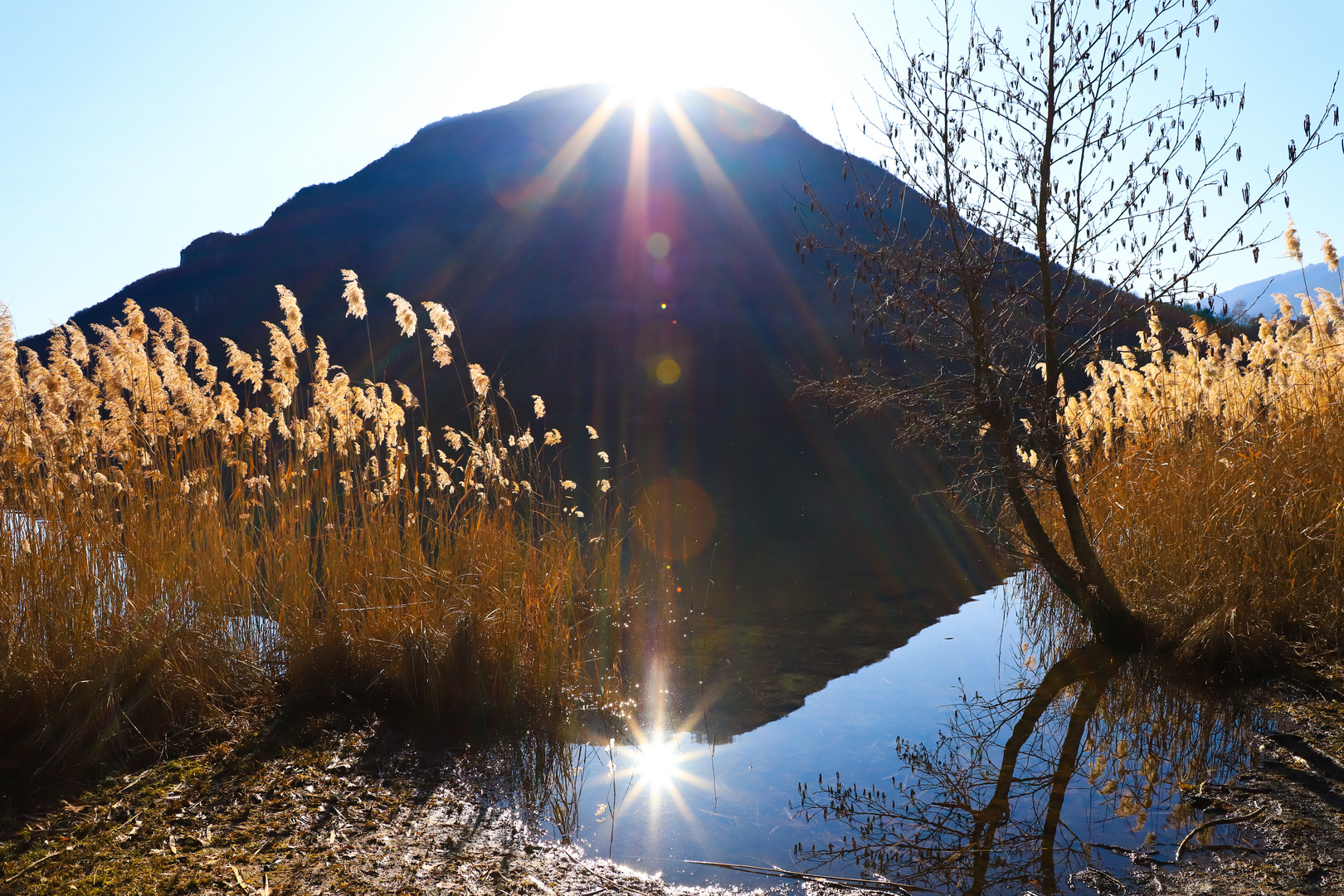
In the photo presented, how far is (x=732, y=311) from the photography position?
39.9m

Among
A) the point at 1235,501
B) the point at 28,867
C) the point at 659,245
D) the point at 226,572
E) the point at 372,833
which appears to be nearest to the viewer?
the point at 28,867

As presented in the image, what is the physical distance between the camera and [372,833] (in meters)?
2.61

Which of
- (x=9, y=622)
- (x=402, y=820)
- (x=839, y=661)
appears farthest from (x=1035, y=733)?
(x=9, y=622)

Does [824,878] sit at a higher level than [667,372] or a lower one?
lower

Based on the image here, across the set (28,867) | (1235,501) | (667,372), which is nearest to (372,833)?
(28,867)

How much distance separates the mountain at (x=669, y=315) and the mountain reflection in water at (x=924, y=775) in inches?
14.2

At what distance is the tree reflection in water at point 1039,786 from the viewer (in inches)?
101

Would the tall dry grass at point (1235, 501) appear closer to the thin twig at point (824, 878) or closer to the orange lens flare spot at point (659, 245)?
the thin twig at point (824, 878)

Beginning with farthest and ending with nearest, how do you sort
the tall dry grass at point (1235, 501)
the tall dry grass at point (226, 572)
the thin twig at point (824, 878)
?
the tall dry grass at point (1235, 501) < the tall dry grass at point (226, 572) < the thin twig at point (824, 878)

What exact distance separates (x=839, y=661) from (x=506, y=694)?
2.19 meters

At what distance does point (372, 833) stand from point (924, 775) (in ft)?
6.83

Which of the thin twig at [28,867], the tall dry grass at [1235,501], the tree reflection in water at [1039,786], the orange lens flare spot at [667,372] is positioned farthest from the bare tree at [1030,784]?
the orange lens flare spot at [667,372]

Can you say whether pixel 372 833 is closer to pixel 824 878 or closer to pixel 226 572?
pixel 824 878

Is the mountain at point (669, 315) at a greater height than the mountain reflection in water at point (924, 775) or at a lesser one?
greater
